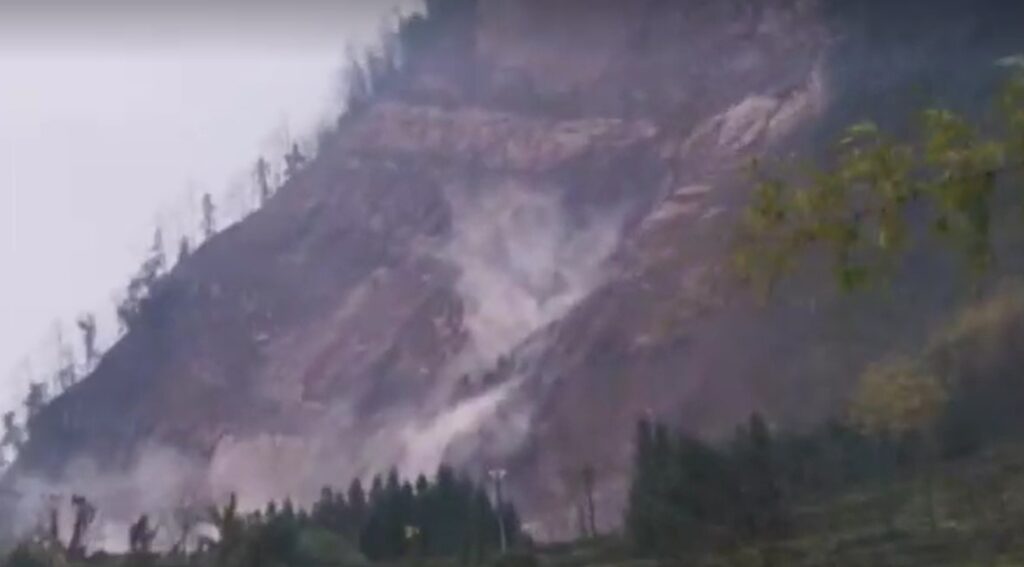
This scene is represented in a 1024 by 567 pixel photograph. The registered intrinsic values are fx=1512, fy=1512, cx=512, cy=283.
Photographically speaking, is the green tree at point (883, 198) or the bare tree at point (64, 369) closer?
the green tree at point (883, 198)

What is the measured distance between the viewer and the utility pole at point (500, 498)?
610cm

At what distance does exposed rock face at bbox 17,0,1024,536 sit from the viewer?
240 inches

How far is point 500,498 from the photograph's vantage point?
6.13m

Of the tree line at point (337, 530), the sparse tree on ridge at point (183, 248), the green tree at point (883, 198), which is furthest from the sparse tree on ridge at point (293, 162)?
the green tree at point (883, 198)

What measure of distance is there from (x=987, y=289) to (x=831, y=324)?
63cm

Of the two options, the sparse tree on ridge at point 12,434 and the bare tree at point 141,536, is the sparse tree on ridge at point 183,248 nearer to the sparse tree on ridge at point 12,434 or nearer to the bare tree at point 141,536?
the sparse tree on ridge at point 12,434

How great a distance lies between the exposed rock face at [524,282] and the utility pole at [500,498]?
0.04 m

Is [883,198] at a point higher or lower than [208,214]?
lower

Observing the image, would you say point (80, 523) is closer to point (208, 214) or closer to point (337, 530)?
point (337, 530)

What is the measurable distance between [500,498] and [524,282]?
997mm

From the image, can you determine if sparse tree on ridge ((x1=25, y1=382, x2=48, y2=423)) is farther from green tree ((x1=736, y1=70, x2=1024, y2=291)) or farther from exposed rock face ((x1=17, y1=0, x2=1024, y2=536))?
green tree ((x1=736, y1=70, x2=1024, y2=291))

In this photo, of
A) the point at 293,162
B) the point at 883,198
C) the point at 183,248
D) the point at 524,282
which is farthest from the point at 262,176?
the point at 883,198

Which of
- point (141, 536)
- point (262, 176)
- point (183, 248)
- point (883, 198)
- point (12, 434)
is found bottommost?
point (883, 198)

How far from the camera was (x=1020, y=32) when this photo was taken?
5.60 metres
